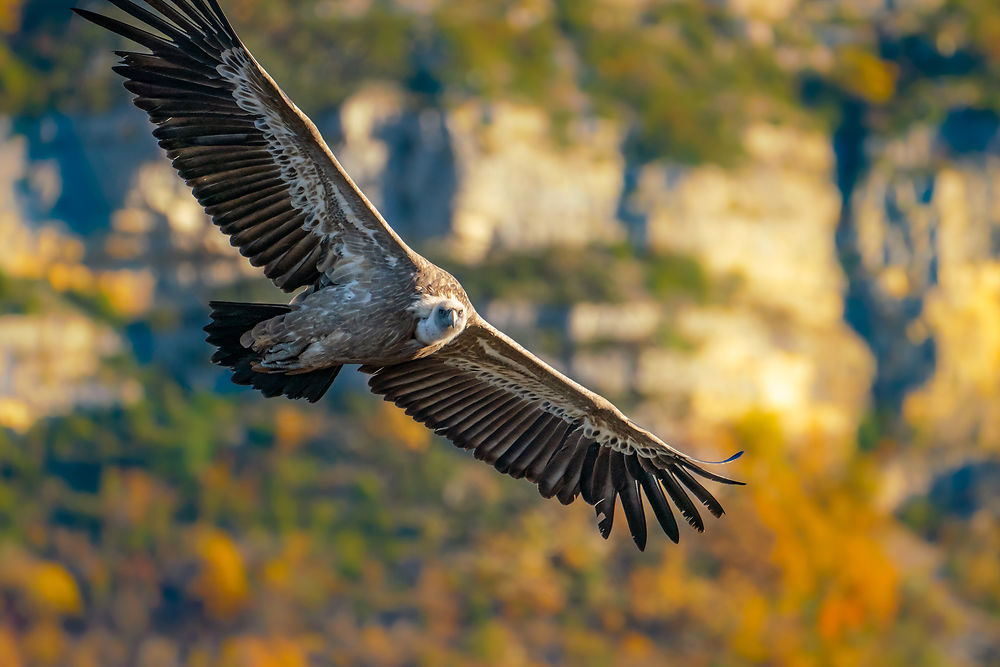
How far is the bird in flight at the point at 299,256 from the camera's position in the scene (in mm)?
13102

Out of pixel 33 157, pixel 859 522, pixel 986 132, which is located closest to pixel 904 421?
pixel 859 522

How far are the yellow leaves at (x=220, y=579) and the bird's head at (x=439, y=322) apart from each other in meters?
79.6

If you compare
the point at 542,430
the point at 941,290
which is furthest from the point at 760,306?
the point at 542,430

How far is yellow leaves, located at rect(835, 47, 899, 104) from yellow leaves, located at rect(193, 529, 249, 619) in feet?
204

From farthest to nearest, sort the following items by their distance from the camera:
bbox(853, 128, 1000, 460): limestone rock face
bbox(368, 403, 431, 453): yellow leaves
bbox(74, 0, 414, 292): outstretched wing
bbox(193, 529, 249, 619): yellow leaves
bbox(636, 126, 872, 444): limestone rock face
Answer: bbox(853, 128, 1000, 460): limestone rock face, bbox(636, 126, 872, 444): limestone rock face, bbox(368, 403, 431, 453): yellow leaves, bbox(193, 529, 249, 619): yellow leaves, bbox(74, 0, 414, 292): outstretched wing

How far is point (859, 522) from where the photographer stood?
106688 mm

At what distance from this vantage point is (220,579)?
3561 inches

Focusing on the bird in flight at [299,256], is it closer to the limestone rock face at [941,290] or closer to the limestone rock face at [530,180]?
the limestone rock face at [530,180]

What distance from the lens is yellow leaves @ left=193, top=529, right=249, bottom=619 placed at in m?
89.9

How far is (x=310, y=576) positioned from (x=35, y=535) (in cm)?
1818

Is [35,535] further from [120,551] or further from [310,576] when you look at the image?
[310,576]

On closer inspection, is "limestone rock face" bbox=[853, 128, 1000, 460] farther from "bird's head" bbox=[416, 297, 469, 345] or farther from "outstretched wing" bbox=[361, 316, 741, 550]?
"bird's head" bbox=[416, 297, 469, 345]

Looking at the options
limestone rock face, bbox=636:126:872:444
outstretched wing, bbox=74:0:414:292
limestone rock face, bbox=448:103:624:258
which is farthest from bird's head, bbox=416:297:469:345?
limestone rock face, bbox=636:126:872:444

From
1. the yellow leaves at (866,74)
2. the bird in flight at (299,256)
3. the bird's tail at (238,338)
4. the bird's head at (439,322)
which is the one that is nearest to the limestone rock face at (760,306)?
the yellow leaves at (866,74)
